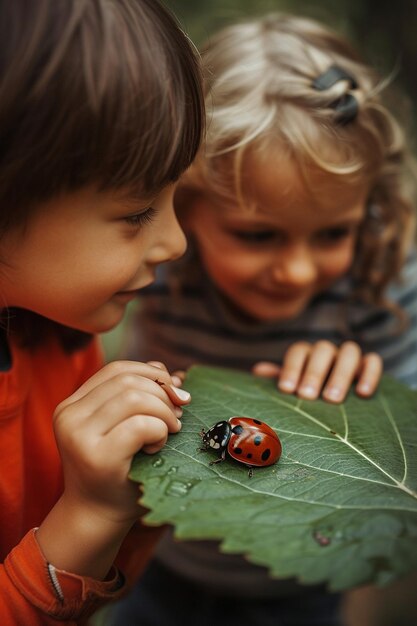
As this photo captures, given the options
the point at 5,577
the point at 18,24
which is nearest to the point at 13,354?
the point at 5,577

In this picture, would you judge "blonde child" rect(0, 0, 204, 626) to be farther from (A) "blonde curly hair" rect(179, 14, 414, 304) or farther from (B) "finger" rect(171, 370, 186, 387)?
(A) "blonde curly hair" rect(179, 14, 414, 304)

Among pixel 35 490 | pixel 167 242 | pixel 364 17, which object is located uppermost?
pixel 167 242

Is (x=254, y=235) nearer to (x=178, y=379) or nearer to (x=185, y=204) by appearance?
(x=185, y=204)

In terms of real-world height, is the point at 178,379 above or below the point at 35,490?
above

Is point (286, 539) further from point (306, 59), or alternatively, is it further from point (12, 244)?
point (306, 59)

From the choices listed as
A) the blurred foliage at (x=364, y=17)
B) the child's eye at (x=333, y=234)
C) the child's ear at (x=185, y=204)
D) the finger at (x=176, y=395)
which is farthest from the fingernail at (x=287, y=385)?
the blurred foliage at (x=364, y=17)

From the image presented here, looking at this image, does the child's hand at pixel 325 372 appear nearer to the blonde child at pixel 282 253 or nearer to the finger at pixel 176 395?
the blonde child at pixel 282 253

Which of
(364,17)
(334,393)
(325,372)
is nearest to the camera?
(334,393)

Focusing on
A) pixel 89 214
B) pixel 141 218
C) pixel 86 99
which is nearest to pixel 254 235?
pixel 141 218
